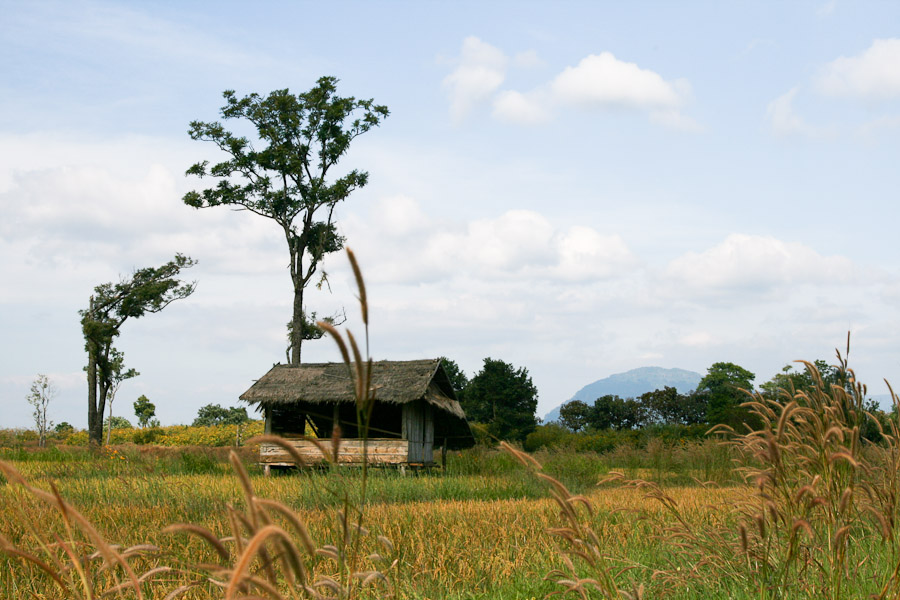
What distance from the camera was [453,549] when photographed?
17.7ft

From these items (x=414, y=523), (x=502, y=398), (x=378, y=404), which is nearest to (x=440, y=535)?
(x=414, y=523)

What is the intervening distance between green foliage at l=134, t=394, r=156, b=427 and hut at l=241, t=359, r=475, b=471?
3557 centimetres

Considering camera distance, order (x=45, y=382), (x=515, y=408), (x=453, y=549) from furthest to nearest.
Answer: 1. (x=515, y=408)
2. (x=45, y=382)
3. (x=453, y=549)

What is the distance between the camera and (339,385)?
20.8 meters

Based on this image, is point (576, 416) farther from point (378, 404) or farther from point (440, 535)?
point (440, 535)

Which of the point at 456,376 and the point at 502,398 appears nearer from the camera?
the point at 502,398

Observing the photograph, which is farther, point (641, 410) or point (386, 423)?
point (641, 410)

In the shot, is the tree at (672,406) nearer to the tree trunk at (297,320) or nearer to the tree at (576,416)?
the tree at (576,416)

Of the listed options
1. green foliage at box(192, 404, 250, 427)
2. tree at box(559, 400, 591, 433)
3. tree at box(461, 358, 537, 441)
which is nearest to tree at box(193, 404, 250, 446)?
green foliage at box(192, 404, 250, 427)

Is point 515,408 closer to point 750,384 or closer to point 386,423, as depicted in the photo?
point 386,423

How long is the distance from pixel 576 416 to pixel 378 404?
128ft

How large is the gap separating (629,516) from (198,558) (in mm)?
4884

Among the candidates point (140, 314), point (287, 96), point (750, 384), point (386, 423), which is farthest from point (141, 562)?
point (750, 384)

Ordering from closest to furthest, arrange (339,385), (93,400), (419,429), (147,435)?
(339,385)
(419,429)
(93,400)
(147,435)
